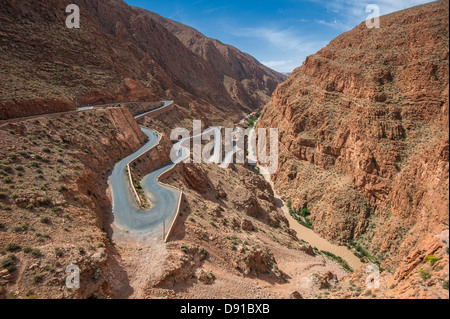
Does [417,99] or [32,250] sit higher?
[417,99]

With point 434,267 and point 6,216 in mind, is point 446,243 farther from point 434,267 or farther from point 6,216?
point 6,216

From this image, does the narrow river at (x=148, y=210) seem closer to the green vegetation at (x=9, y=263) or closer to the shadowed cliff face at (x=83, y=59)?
the green vegetation at (x=9, y=263)

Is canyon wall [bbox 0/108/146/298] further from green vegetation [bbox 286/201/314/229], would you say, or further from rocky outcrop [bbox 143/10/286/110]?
rocky outcrop [bbox 143/10/286/110]

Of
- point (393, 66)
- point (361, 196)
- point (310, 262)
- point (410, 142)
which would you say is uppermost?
point (393, 66)

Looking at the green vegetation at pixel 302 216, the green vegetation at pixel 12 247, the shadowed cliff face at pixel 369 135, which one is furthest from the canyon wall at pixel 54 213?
the green vegetation at pixel 302 216

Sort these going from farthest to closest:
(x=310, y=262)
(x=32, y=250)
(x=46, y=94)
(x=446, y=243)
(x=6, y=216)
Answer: (x=46, y=94), (x=310, y=262), (x=6, y=216), (x=32, y=250), (x=446, y=243)

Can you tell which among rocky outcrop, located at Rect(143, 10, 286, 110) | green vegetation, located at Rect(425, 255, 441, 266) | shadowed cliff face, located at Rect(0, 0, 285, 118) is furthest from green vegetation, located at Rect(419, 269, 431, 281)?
rocky outcrop, located at Rect(143, 10, 286, 110)

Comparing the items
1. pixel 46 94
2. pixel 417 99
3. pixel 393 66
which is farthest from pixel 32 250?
pixel 393 66
